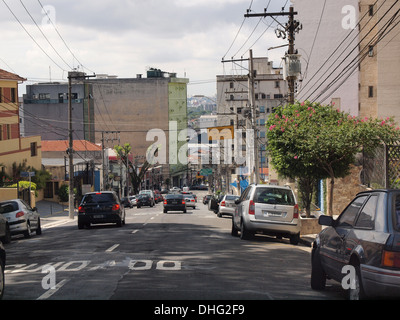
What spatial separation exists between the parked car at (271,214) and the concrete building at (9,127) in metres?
34.4

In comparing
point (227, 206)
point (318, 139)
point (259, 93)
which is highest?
point (259, 93)

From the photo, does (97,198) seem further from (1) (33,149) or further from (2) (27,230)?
(1) (33,149)

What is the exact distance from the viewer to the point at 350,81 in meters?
58.5

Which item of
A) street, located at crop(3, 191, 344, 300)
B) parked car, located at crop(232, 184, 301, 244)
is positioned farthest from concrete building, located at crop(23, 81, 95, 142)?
street, located at crop(3, 191, 344, 300)

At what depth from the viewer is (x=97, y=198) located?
27.0m

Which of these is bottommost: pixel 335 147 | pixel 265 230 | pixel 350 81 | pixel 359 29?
pixel 265 230

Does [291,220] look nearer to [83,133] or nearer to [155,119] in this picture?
[83,133]

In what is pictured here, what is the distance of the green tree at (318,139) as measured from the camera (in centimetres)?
2192

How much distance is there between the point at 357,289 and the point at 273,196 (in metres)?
11.5

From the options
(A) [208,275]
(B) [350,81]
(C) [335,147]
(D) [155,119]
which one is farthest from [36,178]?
(D) [155,119]

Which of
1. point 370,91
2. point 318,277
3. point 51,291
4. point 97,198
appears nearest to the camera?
point 51,291

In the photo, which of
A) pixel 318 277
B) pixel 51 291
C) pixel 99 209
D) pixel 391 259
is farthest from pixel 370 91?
pixel 391 259

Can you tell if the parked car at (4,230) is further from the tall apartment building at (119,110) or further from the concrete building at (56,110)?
the concrete building at (56,110)
